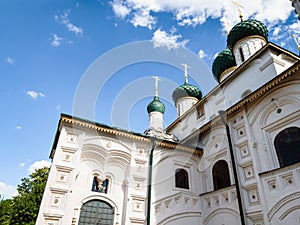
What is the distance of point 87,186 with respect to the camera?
381 inches

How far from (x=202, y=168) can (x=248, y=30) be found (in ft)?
29.0

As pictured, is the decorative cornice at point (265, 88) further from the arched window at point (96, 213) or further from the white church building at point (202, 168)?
the arched window at point (96, 213)

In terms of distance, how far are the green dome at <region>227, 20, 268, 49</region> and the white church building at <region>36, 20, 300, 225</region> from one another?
3.47 metres

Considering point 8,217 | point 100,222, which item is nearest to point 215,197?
point 100,222

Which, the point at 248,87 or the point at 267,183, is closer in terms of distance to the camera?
the point at 267,183

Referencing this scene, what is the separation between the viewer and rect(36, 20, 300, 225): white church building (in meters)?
8.48

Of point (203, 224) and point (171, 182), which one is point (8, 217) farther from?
point (203, 224)

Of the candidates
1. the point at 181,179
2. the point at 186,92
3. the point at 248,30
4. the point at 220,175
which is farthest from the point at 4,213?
the point at 248,30

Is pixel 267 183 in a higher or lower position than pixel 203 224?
higher

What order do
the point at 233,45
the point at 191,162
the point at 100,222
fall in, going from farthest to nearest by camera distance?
1. the point at 233,45
2. the point at 191,162
3. the point at 100,222

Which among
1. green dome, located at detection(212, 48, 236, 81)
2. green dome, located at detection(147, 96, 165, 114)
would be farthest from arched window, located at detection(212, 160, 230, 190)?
green dome, located at detection(147, 96, 165, 114)

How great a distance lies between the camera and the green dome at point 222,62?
16.2 metres

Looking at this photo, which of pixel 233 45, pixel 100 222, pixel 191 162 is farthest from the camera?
pixel 233 45

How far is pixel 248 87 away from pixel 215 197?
551 centimetres
